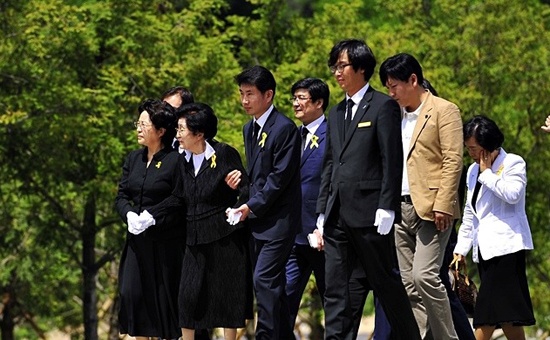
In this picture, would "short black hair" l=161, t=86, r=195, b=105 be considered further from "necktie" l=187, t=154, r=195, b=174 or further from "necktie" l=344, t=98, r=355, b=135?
"necktie" l=344, t=98, r=355, b=135

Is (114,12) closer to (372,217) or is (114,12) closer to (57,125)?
(57,125)

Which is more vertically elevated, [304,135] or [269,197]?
[304,135]

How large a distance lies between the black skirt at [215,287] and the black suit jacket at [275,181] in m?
0.43

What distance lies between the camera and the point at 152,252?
1086cm

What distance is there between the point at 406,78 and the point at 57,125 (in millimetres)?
14223

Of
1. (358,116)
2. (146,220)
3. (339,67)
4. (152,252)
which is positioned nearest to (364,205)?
(358,116)

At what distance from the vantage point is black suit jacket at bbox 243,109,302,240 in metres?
9.92

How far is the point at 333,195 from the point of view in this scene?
9.38 meters

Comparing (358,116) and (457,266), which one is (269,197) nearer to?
(358,116)

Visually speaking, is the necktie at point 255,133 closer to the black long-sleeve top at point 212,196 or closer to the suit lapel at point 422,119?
the black long-sleeve top at point 212,196

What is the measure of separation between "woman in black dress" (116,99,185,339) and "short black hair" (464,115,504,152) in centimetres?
245

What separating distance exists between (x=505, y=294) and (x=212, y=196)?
2.68 m

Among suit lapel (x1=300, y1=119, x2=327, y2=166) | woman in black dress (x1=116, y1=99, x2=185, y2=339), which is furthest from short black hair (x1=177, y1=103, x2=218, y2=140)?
suit lapel (x1=300, y1=119, x2=327, y2=166)

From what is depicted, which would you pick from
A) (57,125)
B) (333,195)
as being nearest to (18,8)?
(57,125)
